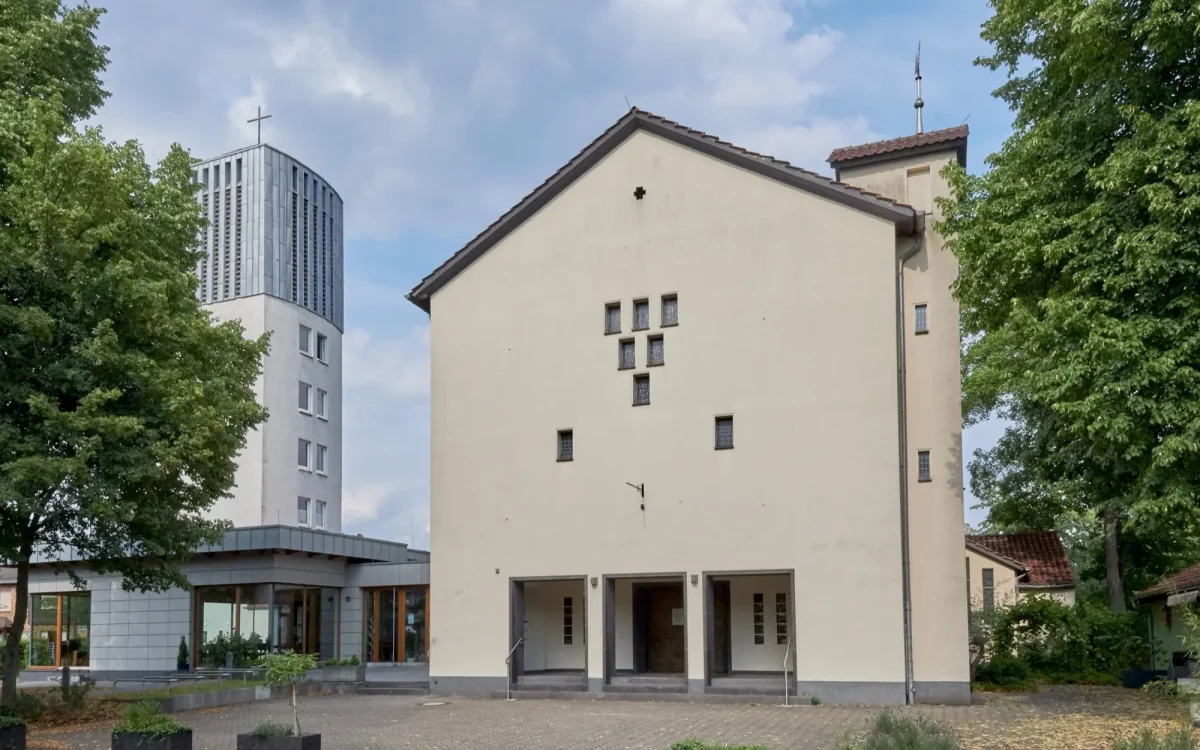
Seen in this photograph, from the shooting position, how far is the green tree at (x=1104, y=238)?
50.1ft

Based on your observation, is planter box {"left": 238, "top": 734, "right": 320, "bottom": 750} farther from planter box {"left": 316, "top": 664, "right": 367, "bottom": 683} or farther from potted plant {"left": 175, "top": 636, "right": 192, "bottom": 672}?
potted plant {"left": 175, "top": 636, "right": 192, "bottom": 672}

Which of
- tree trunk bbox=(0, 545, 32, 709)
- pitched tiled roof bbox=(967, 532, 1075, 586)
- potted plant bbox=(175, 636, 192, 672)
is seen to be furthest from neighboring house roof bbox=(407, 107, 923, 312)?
pitched tiled roof bbox=(967, 532, 1075, 586)

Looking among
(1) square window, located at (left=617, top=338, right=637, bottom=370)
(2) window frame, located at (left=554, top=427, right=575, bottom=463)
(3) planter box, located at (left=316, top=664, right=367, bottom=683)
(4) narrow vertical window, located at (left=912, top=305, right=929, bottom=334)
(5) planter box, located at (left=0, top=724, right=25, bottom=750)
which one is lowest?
(3) planter box, located at (left=316, top=664, right=367, bottom=683)

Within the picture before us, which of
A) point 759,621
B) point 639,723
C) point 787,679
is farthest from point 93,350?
point 759,621

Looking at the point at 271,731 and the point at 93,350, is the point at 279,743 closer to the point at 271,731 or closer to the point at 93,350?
the point at 271,731

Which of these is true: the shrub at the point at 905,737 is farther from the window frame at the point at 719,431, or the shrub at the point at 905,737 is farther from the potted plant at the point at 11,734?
the window frame at the point at 719,431

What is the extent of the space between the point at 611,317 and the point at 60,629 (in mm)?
21283

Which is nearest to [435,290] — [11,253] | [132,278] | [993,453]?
[132,278]

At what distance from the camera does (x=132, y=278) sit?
18281mm

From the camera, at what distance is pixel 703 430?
2231 cm

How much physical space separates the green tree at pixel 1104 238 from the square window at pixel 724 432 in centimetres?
546

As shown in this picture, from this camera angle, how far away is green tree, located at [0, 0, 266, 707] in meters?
17.2

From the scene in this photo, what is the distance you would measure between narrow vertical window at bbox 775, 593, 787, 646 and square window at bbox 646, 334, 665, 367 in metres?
5.58

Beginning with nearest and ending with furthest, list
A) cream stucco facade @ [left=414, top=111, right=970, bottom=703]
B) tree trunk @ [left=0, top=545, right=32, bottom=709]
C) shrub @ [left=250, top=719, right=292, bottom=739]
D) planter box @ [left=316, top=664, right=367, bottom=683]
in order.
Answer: shrub @ [left=250, top=719, right=292, bottom=739] → tree trunk @ [left=0, top=545, right=32, bottom=709] → cream stucco facade @ [left=414, top=111, right=970, bottom=703] → planter box @ [left=316, top=664, right=367, bottom=683]
